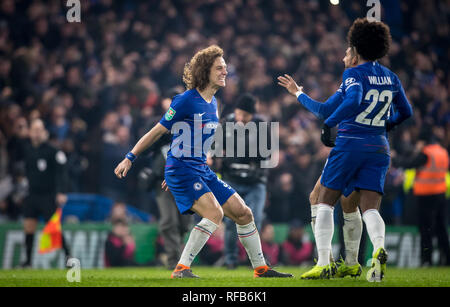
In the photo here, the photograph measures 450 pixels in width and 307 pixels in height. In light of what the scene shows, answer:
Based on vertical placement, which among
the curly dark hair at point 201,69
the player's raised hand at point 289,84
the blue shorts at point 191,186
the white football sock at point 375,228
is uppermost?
the curly dark hair at point 201,69

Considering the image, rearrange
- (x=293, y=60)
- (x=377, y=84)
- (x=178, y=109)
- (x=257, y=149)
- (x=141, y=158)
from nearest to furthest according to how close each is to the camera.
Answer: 1. (x=377, y=84)
2. (x=178, y=109)
3. (x=257, y=149)
4. (x=141, y=158)
5. (x=293, y=60)

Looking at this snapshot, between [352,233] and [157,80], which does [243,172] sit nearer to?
[352,233]

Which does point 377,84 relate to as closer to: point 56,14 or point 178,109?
point 178,109

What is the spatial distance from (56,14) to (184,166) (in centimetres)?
976

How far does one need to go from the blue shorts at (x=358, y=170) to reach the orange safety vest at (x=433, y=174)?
5672 millimetres

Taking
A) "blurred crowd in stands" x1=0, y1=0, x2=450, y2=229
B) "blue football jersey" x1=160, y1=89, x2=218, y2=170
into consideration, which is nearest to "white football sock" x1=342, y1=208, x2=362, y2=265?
"blue football jersey" x1=160, y1=89, x2=218, y2=170

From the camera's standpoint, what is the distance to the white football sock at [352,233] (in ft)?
22.1

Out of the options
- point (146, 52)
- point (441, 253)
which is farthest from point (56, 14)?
point (441, 253)

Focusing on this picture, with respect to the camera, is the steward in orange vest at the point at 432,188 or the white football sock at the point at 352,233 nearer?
the white football sock at the point at 352,233

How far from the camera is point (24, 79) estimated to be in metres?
13.2

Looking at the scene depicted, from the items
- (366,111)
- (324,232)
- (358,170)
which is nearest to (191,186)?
(324,232)

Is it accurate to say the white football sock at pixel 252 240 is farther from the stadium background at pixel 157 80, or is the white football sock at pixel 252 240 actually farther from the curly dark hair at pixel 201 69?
the stadium background at pixel 157 80

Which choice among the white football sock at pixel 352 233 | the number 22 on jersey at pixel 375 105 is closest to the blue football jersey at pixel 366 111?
the number 22 on jersey at pixel 375 105

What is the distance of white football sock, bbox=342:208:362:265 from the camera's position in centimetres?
674
